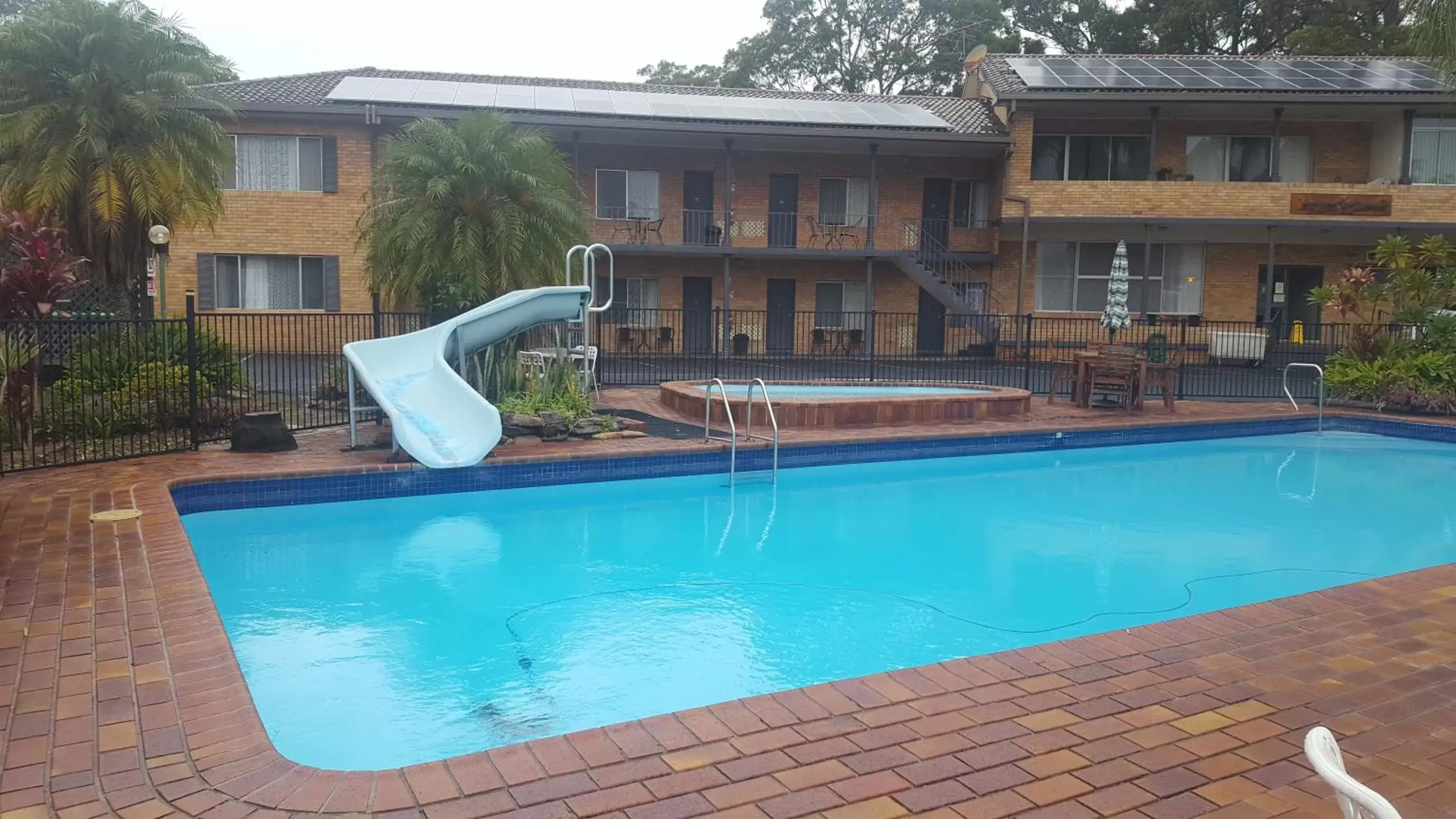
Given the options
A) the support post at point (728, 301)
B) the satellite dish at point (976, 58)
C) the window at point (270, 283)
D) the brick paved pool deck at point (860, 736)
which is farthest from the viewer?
the satellite dish at point (976, 58)

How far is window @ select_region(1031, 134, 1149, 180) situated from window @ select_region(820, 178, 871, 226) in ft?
12.6

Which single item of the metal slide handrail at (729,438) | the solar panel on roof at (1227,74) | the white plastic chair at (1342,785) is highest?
the solar panel on roof at (1227,74)

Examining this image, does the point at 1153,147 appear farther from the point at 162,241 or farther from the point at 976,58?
the point at 162,241

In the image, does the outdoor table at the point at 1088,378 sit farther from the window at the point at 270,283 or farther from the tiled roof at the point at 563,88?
the window at the point at 270,283

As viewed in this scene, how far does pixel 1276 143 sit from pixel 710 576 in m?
20.3

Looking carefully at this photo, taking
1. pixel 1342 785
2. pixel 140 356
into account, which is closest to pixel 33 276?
pixel 140 356

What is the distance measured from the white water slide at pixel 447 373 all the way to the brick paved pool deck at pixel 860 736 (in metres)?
4.10

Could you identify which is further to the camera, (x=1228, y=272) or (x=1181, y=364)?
(x=1228, y=272)

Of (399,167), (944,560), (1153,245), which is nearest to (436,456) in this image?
(944,560)

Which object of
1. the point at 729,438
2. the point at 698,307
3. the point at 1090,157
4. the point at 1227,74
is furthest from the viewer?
the point at 1090,157

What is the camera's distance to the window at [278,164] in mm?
20562

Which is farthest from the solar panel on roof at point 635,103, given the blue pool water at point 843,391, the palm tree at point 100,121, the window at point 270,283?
Result: the blue pool water at point 843,391

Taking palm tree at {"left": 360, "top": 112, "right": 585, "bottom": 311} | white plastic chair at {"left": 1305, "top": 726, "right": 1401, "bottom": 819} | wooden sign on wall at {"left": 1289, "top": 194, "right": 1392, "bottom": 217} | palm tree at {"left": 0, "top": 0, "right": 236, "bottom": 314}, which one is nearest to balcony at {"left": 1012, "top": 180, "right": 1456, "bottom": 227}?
wooden sign on wall at {"left": 1289, "top": 194, "right": 1392, "bottom": 217}

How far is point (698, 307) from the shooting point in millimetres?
23469
